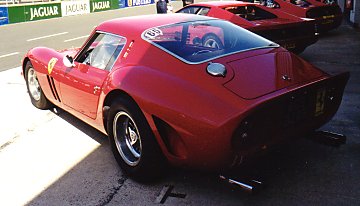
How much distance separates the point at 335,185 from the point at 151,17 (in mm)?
2285

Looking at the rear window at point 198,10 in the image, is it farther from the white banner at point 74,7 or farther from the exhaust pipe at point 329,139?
the white banner at point 74,7

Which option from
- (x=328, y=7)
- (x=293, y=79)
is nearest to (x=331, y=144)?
(x=293, y=79)

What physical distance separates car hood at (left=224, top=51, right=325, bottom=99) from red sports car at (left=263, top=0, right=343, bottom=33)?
253 inches

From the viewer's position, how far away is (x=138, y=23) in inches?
146

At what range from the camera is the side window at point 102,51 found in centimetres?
355

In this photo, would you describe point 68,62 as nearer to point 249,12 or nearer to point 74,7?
point 249,12

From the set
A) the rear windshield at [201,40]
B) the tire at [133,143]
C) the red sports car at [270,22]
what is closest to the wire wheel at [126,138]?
the tire at [133,143]

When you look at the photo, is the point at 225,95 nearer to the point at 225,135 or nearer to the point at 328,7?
the point at 225,135

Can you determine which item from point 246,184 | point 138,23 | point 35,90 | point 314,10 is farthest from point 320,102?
point 314,10

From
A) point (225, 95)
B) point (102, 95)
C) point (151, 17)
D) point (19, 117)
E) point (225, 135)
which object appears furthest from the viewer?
point (19, 117)

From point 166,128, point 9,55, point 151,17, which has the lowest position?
point 9,55

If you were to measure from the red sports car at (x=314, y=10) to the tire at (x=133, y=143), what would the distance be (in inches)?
283

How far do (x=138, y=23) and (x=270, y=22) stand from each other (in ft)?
11.9

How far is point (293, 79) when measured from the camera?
9.81ft
